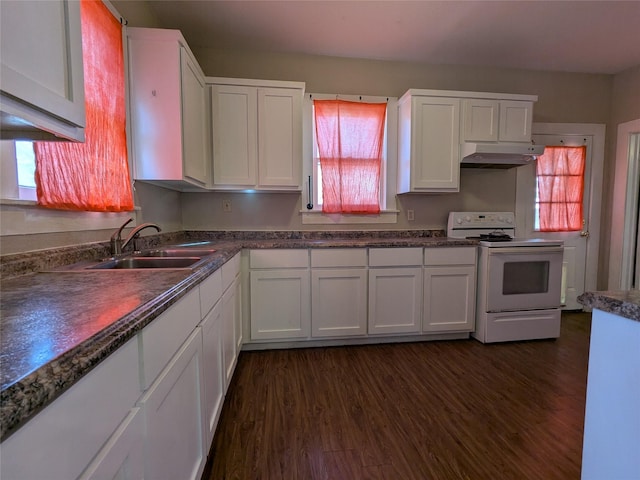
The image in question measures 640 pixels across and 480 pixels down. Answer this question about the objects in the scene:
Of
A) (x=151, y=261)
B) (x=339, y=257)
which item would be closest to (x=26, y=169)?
(x=151, y=261)

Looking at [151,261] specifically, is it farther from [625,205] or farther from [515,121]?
[625,205]

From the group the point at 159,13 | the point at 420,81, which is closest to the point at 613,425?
the point at 420,81

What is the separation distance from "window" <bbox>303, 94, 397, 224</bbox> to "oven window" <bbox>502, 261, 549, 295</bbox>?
43.5 inches

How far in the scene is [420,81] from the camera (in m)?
2.99

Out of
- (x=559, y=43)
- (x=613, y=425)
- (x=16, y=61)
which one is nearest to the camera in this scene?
(x=16, y=61)

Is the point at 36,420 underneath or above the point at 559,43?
underneath

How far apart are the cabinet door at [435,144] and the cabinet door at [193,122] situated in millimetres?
1757

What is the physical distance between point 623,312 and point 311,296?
6.26 feet

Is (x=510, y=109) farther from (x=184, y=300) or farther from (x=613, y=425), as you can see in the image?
(x=184, y=300)

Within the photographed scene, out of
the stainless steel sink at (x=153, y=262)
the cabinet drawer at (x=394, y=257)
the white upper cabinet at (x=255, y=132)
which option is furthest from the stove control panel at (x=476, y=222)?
the stainless steel sink at (x=153, y=262)

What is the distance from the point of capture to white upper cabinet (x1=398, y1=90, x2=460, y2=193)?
8.77 ft

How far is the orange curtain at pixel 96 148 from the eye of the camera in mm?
1214

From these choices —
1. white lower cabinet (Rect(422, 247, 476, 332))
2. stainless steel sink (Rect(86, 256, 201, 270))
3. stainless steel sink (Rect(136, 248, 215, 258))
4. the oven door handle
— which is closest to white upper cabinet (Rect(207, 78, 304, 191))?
stainless steel sink (Rect(136, 248, 215, 258))

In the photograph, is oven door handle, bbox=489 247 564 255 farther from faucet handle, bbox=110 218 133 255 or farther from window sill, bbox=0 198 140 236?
window sill, bbox=0 198 140 236
